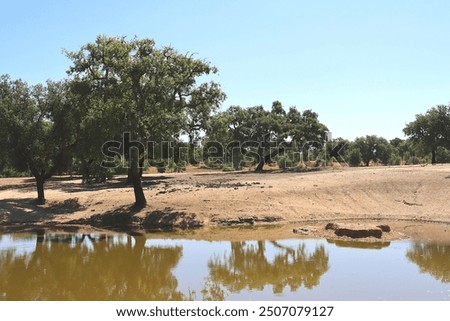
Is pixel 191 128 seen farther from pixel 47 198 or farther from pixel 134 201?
pixel 47 198

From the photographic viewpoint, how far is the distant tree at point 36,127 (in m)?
23.7

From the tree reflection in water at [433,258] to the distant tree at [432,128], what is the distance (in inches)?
1476

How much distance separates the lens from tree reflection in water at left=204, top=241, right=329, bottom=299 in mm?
11711

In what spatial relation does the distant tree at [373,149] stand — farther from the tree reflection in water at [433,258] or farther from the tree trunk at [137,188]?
the tree reflection in water at [433,258]

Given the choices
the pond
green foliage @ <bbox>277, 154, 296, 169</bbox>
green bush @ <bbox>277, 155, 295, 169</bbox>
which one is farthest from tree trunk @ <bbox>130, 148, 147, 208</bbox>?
green bush @ <bbox>277, 155, 295, 169</bbox>

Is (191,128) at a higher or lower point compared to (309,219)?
higher

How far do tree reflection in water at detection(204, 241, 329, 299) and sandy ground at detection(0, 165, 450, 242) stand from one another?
3.52m

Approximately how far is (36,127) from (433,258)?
20156mm

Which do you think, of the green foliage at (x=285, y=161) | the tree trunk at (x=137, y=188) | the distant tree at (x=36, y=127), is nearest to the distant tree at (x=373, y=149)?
the green foliage at (x=285, y=161)

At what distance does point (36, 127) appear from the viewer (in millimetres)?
24266

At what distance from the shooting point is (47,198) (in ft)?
87.1

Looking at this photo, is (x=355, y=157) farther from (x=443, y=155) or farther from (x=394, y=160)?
(x=443, y=155)

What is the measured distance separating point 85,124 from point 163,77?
177 inches

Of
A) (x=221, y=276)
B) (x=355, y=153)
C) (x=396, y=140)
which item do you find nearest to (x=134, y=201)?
(x=221, y=276)
